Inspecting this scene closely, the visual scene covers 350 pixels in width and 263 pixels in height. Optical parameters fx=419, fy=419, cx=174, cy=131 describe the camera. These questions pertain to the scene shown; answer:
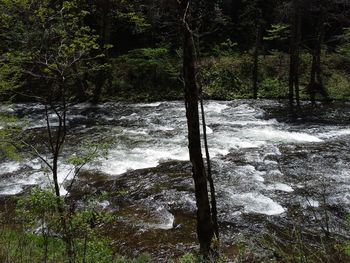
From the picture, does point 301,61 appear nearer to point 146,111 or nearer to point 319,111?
point 319,111

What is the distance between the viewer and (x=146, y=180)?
11.2 metres

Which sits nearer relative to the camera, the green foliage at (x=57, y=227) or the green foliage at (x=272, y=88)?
the green foliage at (x=57, y=227)

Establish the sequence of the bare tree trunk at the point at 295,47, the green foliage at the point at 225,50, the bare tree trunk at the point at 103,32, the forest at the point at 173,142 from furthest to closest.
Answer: the green foliage at the point at 225,50 → the bare tree trunk at the point at 103,32 → the bare tree trunk at the point at 295,47 → the forest at the point at 173,142

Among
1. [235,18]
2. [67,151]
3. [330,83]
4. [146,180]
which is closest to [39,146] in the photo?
[67,151]

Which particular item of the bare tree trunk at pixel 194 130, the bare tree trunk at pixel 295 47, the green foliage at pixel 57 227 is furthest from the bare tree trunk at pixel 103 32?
the bare tree trunk at pixel 194 130

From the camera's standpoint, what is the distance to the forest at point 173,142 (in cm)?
618

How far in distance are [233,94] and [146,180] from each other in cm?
1198

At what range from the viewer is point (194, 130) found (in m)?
5.82

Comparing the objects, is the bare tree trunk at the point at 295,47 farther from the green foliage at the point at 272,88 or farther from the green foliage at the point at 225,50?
the green foliage at the point at 225,50

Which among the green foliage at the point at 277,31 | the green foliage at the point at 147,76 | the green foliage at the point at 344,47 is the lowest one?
the green foliage at the point at 147,76

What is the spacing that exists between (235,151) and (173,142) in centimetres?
240

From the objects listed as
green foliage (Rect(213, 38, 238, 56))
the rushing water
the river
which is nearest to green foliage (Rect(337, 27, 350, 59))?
the river

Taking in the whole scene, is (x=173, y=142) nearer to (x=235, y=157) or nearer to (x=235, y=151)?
(x=235, y=151)

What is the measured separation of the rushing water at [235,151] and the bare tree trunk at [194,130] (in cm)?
246
